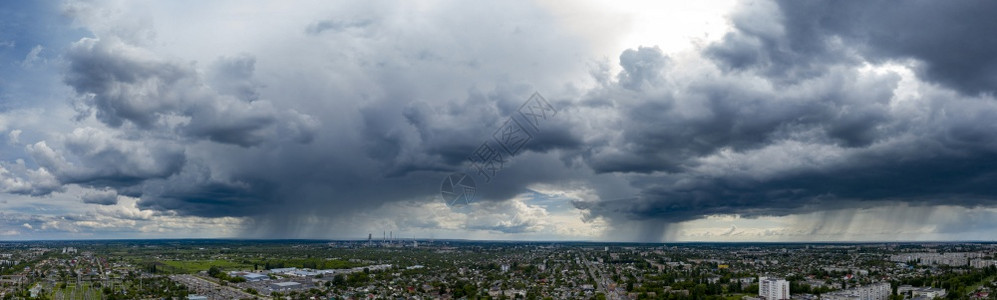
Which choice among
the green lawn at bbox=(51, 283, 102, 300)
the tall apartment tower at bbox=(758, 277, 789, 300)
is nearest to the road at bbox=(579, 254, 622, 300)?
the tall apartment tower at bbox=(758, 277, 789, 300)

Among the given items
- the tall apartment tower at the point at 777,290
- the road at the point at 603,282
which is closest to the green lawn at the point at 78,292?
the road at the point at 603,282

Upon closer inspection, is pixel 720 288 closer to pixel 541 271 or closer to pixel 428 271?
pixel 541 271

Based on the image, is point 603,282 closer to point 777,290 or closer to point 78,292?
point 777,290

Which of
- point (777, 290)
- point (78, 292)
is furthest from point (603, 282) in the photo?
point (78, 292)

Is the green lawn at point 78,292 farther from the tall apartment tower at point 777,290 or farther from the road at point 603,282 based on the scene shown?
the tall apartment tower at point 777,290

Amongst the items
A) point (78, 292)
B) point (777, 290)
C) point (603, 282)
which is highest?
point (777, 290)

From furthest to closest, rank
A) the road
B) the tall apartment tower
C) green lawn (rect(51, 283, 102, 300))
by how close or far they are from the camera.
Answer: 1. green lawn (rect(51, 283, 102, 300))
2. the road
3. the tall apartment tower

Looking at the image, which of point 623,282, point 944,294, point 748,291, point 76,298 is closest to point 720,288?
point 748,291

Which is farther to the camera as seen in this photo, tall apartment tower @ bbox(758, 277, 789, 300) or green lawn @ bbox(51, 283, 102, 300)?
green lawn @ bbox(51, 283, 102, 300)

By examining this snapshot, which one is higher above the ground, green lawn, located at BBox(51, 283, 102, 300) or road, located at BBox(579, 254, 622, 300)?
road, located at BBox(579, 254, 622, 300)

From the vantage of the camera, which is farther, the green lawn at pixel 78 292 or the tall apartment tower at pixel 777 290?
the green lawn at pixel 78 292

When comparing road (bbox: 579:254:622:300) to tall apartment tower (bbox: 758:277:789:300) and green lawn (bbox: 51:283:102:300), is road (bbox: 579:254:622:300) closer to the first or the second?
tall apartment tower (bbox: 758:277:789:300)
